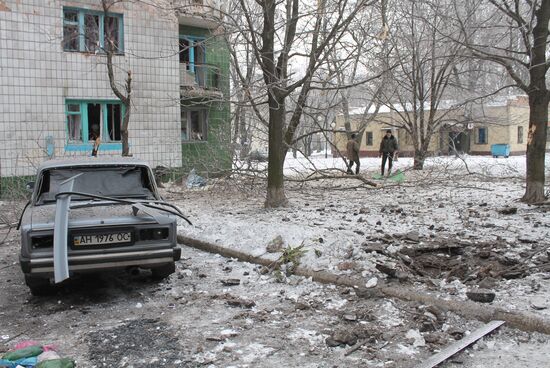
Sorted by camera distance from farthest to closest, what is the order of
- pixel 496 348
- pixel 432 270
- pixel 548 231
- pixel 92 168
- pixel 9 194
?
pixel 9 194, pixel 548 231, pixel 92 168, pixel 432 270, pixel 496 348

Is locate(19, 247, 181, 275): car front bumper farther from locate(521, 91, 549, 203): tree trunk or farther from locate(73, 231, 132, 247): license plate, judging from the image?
locate(521, 91, 549, 203): tree trunk

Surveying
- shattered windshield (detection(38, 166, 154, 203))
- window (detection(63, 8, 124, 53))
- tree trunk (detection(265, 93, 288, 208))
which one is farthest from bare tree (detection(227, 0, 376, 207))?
window (detection(63, 8, 124, 53))

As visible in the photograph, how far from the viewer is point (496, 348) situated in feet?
13.9

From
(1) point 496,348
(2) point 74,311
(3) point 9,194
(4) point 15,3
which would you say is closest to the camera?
(1) point 496,348

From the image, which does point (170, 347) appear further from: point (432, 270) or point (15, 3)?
point (15, 3)

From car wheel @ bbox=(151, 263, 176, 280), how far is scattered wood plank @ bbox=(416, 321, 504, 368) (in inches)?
133

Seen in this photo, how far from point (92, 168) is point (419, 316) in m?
4.41

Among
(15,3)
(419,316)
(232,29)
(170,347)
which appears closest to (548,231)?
(419,316)

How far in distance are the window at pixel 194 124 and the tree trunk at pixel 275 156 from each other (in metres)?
11.5

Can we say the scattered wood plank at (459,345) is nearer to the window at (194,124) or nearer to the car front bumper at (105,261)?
the car front bumper at (105,261)

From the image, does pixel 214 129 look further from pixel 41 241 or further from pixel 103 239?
pixel 41 241

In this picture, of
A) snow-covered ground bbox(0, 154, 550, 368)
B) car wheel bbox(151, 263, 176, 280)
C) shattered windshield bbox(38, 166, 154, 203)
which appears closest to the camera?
snow-covered ground bbox(0, 154, 550, 368)

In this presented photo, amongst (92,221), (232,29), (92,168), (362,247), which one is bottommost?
(362,247)

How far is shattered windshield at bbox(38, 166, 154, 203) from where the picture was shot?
Answer: 6.46 m
